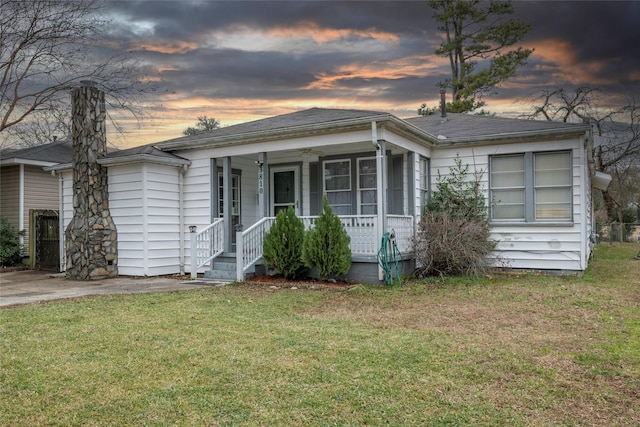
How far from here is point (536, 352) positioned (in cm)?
452

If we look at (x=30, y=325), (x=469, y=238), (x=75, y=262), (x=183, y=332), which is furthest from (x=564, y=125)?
(x=75, y=262)

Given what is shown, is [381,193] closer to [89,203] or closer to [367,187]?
[367,187]

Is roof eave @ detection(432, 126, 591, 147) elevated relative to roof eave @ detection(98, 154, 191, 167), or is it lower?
elevated

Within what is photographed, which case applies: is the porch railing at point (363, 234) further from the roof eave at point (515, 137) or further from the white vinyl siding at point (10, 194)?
the white vinyl siding at point (10, 194)

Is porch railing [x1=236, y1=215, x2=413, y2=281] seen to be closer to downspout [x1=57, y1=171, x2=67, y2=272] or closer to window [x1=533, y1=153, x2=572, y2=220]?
window [x1=533, y1=153, x2=572, y2=220]

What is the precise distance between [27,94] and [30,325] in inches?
479

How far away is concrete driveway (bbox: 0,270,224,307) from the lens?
8020mm

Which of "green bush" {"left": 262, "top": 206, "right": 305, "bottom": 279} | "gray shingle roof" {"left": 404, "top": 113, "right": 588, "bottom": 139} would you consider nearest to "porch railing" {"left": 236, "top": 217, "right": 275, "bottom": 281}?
"green bush" {"left": 262, "top": 206, "right": 305, "bottom": 279}

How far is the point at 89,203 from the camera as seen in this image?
1066cm

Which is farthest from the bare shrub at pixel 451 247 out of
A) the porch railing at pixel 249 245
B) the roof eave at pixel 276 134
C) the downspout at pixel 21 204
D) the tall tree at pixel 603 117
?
the tall tree at pixel 603 117

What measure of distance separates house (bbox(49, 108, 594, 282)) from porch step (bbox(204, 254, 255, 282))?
3 centimetres

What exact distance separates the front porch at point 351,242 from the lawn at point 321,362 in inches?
81.6

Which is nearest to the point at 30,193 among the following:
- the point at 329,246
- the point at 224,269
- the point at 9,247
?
the point at 9,247

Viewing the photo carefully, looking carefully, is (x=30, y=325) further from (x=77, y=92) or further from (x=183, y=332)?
(x=77, y=92)
